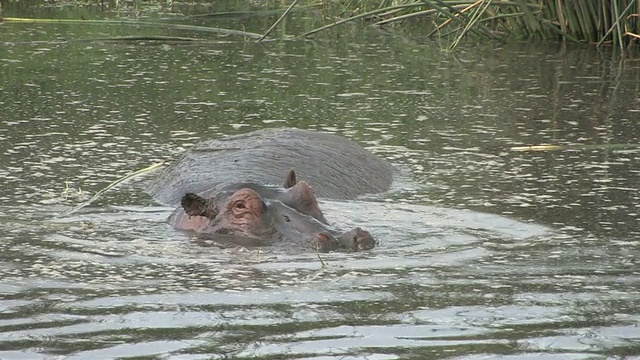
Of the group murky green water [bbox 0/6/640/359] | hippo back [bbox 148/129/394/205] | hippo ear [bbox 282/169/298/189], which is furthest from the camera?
hippo back [bbox 148/129/394/205]

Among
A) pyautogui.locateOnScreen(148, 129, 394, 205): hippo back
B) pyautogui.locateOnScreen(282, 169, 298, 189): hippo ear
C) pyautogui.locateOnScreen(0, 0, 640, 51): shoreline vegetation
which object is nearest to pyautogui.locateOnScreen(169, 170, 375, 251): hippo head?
pyautogui.locateOnScreen(282, 169, 298, 189): hippo ear

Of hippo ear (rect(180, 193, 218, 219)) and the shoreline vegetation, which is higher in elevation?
the shoreline vegetation

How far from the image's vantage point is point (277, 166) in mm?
6812

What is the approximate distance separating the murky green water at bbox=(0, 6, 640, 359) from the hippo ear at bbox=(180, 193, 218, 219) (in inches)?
6.0

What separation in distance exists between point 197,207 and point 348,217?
2.55ft

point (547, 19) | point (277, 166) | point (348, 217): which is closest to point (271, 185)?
point (348, 217)

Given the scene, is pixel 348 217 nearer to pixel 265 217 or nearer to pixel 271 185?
pixel 271 185

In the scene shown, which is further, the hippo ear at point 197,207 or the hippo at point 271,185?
the hippo ear at point 197,207

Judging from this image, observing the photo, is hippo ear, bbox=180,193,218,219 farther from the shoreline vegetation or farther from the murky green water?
the shoreline vegetation

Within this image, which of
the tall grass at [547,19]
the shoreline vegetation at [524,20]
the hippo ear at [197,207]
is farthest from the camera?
the tall grass at [547,19]

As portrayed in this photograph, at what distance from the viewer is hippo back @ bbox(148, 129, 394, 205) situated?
21.8ft

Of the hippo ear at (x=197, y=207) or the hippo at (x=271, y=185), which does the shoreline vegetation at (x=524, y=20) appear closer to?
the hippo at (x=271, y=185)

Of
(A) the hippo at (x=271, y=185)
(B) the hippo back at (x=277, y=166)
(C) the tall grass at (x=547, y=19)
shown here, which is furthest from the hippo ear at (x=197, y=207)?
(C) the tall grass at (x=547, y=19)

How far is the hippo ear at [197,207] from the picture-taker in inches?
229
